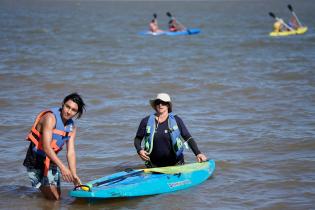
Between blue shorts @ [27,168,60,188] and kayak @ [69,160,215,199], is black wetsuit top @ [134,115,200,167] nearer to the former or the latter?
kayak @ [69,160,215,199]

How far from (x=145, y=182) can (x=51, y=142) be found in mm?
1229

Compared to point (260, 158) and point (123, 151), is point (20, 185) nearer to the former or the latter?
point (123, 151)

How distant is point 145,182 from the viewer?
6492mm

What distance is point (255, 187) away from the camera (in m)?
7.08

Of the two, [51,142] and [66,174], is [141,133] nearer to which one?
[51,142]

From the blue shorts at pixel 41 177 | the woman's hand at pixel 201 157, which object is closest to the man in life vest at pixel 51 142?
the blue shorts at pixel 41 177

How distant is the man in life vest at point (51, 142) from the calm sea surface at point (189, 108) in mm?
494

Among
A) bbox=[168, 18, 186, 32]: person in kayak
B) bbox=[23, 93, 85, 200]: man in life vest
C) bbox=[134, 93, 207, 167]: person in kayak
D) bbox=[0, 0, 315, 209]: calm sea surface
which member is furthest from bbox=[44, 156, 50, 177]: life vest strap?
bbox=[168, 18, 186, 32]: person in kayak

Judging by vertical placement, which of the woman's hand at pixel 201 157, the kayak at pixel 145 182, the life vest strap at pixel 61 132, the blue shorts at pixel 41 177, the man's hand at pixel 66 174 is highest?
the life vest strap at pixel 61 132

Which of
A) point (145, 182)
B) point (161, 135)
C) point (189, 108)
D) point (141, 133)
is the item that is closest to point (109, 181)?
point (145, 182)

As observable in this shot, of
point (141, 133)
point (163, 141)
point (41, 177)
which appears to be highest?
point (141, 133)

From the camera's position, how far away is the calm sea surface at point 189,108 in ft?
22.6

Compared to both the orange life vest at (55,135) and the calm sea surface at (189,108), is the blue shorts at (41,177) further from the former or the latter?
the calm sea surface at (189,108)

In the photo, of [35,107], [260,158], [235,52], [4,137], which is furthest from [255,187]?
[235,52]
